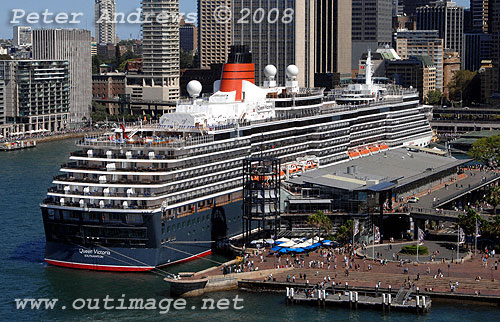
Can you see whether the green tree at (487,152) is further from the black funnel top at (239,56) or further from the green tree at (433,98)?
the green tree at (433,98)

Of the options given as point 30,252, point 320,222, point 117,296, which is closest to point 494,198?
point 320,222

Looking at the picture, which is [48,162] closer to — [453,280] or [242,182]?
[242,182]

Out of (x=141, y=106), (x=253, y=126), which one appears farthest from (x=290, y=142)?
(x=141, y=106)

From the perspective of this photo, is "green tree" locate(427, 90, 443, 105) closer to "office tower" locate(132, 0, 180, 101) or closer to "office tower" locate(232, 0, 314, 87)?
"office tower" locate(232, 0, 314, 87)

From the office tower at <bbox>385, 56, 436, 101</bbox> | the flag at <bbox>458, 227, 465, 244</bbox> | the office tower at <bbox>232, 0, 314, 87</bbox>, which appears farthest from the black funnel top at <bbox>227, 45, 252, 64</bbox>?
the office tower at <bbox>385, 56, 436, 101</bbox>

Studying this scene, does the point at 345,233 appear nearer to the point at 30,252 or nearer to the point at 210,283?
the point at 210,283

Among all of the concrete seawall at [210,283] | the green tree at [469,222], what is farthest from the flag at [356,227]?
the green tree at [469,222]
